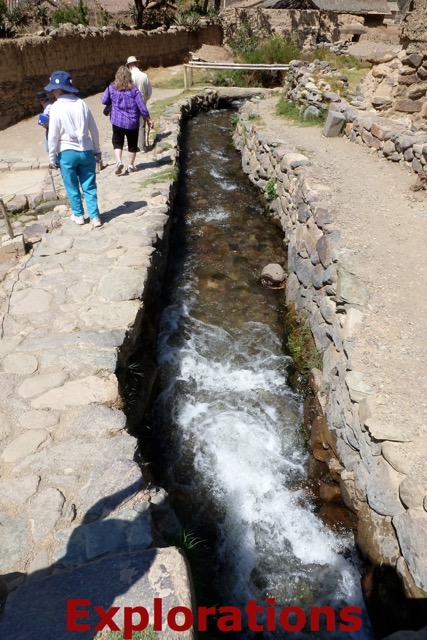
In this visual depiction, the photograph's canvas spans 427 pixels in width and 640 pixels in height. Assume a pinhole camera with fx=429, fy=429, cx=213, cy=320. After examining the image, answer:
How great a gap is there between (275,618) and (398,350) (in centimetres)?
223

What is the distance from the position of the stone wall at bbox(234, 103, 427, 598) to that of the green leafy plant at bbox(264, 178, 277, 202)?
728mm

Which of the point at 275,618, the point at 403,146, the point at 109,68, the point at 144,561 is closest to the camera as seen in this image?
the point at 144,561

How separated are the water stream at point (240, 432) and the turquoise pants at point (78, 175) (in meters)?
1.59

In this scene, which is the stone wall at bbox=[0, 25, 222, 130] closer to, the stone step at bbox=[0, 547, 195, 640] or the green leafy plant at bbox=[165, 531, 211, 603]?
the green leafy plant at bbox=[165, 531, 211, 603]

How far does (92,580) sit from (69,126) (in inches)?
167

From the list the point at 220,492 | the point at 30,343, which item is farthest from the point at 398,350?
the point at 30,343

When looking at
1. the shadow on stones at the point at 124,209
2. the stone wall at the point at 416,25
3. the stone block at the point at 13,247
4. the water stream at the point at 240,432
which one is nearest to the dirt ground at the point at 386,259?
the water stream at the point at 240,432

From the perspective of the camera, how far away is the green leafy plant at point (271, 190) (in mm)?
7888

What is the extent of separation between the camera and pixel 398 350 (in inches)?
141

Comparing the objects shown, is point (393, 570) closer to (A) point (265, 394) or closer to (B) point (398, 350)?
(B) point (398, 350)

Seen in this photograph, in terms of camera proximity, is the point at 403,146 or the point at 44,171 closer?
the point at 403,146

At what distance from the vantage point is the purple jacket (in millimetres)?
6250

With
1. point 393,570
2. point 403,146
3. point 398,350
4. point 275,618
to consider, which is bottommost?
point 275,618

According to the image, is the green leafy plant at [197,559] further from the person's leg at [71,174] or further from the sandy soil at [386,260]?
the person's leg at [71,174]
